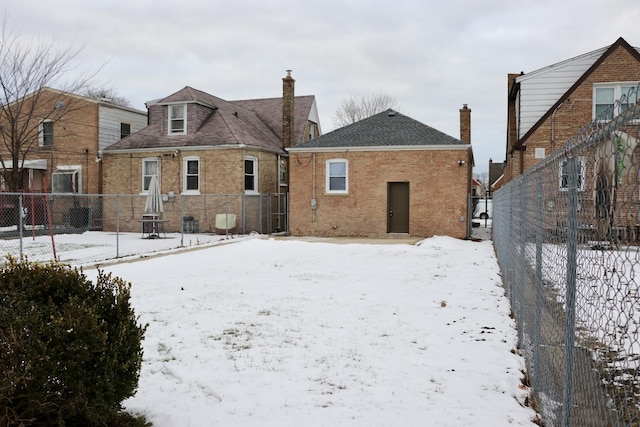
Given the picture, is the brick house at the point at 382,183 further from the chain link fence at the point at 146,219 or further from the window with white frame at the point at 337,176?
the chain link fence at the point at 146,219

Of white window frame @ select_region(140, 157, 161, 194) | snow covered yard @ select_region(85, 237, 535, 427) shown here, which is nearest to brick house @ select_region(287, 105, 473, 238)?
white window frame @ select_region(140, 157, 161, 194)

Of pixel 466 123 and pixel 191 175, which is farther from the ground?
pixel 466 123

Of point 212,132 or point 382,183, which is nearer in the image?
point 382,183

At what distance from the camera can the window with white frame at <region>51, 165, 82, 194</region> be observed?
27.9 meters

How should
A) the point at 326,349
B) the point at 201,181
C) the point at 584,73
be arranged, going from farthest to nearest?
the point at 201,181 → the point at 584,73 → the point at 326,349

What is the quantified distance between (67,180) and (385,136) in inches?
674

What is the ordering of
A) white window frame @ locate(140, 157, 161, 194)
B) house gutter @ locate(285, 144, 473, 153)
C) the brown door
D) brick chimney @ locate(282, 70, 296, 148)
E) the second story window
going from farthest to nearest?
the second story window < brick chimney @ locate(282, 70, 296, 148) < white window frame @ locate(140, 157, 161, 194) < the brown door < house gutter @ locate(285, 144, 473, 153)

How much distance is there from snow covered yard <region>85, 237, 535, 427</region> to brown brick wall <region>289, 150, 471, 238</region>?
1051 centimetres

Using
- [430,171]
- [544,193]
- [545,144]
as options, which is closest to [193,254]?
[430,171]

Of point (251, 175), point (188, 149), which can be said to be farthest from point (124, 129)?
point (251, 175)

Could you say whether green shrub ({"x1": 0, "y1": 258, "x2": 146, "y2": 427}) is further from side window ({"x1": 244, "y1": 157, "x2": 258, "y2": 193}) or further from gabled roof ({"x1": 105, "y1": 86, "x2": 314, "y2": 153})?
side window ({"x1": 244, "y1": 157, "x2": 258, "y2": 193})

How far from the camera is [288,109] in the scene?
89.9 feet

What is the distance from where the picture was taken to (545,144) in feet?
67.7

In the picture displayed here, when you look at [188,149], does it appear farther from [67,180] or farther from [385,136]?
[385,136]
